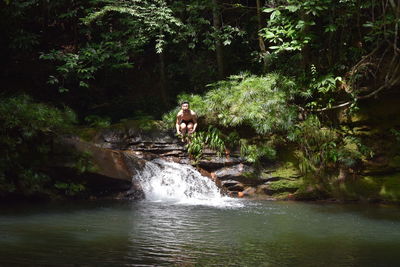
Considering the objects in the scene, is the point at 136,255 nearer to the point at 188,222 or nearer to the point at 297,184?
the point at 188,222

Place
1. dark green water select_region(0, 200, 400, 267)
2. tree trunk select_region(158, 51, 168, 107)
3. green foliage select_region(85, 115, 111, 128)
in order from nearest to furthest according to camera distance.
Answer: dark green water select_region(0, 200, 400, 267)
green foliage select_region(85, 115, 111, 128)
tree trunk select_region(158, 51, 168, 107)

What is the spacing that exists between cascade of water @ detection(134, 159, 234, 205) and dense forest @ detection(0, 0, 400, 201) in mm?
912

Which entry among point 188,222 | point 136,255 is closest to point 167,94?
point 188,222

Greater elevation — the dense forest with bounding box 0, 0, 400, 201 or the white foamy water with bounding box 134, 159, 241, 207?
the dense forest with bounding box 0, 0, 400, 201

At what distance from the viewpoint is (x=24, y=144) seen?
9.45 meters


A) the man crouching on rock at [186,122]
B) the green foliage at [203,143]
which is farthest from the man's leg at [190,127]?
the green foliage at [203,143]

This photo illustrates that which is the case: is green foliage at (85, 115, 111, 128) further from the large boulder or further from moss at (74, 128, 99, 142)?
the large boulder

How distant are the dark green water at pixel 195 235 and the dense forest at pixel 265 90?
1.65 m

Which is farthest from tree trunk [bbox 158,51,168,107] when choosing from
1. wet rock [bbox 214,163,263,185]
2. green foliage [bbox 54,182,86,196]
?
green foliage [bbox 54,182,86,196]

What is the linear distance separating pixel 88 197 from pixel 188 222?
11.6 ft

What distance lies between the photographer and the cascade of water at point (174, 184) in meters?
9.82

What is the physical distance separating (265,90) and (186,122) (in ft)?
7.23

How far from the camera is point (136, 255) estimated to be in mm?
4676

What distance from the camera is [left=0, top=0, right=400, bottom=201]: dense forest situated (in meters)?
9.55
